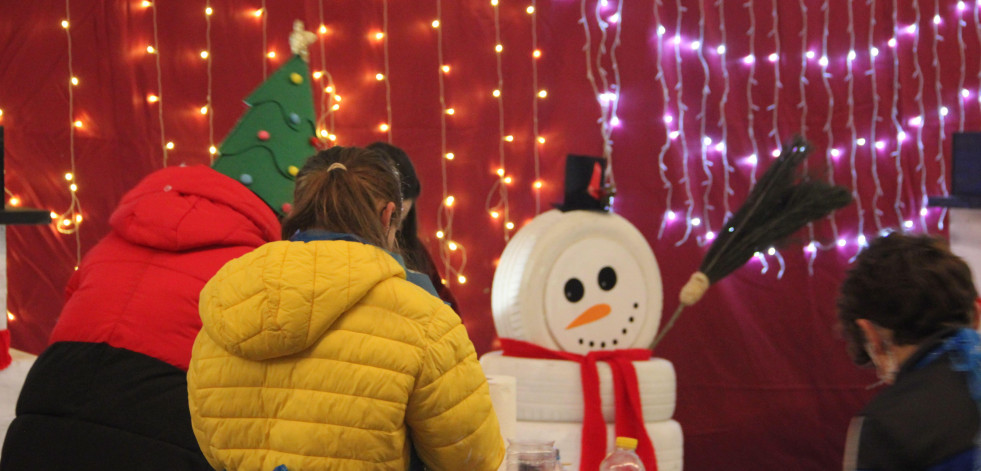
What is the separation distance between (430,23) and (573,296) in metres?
1.36

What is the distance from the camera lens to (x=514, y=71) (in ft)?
11.9

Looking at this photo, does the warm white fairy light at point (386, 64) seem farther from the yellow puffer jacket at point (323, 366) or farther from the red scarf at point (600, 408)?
the yellow puffer jacket at point (323, 366)

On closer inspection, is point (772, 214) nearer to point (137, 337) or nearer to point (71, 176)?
point (137, 337)

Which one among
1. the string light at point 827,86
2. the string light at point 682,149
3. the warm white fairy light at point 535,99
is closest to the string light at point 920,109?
the string light at point 827,86

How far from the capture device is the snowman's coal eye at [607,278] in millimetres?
2746

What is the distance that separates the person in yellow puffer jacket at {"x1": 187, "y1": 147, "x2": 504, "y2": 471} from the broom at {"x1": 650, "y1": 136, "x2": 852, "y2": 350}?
6.04 ft

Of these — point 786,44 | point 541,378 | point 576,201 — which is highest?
point 786,44

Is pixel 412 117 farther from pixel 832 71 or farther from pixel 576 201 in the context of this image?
pixel 832 71

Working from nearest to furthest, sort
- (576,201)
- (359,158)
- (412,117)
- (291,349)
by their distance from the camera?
1. (291,349)
2. (359,158)
3. (576,201)
4. (412,117)

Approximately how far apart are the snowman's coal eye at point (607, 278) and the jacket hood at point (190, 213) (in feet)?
3.80

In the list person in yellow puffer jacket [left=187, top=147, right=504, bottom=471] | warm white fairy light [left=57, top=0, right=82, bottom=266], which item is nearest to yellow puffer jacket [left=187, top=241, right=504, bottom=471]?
person in yellow puffer jacket [left=187, top=147, right=504, bottom=471]

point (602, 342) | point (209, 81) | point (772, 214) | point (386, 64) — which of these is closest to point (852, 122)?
point (772, 214)

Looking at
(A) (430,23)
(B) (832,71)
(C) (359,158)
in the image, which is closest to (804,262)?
(B) (832,71)

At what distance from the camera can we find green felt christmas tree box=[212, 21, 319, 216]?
2.09 m
